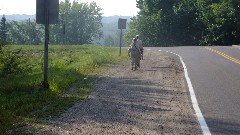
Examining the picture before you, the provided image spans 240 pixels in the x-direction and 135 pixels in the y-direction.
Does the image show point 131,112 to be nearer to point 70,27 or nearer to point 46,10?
point 46,10

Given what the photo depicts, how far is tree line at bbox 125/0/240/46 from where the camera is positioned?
190 ft

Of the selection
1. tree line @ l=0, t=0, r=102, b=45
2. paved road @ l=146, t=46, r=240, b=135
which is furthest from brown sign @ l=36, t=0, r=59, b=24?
tree line @ l=0, t=0, r=102, b=45

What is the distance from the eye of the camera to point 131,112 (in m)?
9.13

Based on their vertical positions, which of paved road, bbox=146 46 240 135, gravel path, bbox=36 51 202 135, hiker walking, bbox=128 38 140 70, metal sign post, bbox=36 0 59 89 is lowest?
gravel path, bbox=36 51 202 135

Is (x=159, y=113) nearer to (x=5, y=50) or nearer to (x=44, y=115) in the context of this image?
(x=44, y=115)

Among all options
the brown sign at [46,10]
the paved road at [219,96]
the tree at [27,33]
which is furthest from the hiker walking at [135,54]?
the tree at [27,33]

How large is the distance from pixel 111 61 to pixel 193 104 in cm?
1482

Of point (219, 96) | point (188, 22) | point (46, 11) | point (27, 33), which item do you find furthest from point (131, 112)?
point (27, 33)

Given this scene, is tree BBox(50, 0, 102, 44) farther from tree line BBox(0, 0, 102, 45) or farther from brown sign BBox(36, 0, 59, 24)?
brown sign BBox(36, 0, 59, 24)

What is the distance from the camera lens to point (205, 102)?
10.5 metres

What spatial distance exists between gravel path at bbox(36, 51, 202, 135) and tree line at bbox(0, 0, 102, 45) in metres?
90.5

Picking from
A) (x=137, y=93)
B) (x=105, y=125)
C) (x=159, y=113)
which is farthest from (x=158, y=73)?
(x=105, y=125)

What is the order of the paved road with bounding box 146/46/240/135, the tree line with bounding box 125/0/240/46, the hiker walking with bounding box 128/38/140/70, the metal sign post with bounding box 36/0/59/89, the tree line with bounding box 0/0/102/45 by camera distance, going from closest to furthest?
the paved road with bounding box 146/46/240/135 < the metal sign post with bounding box 36/0/59/89 < the hiker walking with bounding box 128/38/140/70 < the tree line with bounding box 125/0/240/46 < the tree line with bounding box 0/0/102/45

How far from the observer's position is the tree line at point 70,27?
10888cm
